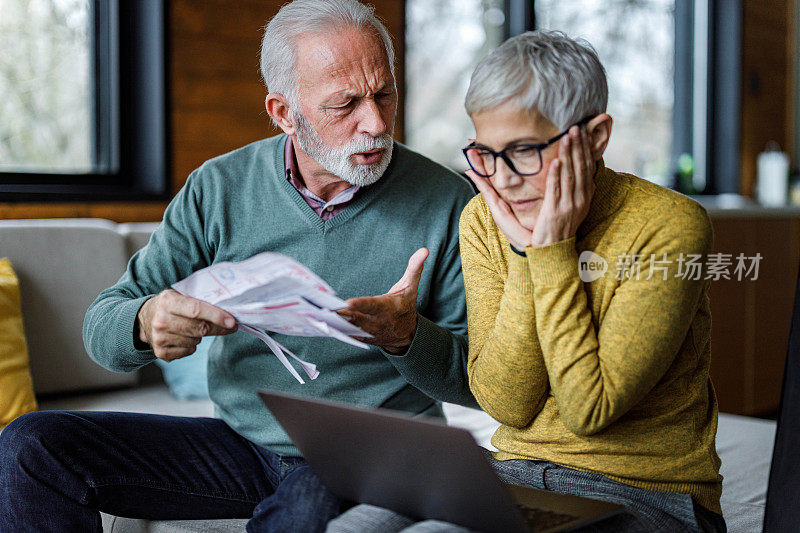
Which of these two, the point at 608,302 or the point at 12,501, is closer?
the point at 608,302

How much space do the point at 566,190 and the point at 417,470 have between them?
0.40 m

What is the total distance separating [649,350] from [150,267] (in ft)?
3.09

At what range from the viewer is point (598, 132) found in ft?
3.80

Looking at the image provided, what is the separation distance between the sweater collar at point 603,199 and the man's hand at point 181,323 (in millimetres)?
515

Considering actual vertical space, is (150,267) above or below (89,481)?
above

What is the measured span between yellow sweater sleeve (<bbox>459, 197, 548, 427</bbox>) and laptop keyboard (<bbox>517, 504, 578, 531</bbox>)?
0.17 meters

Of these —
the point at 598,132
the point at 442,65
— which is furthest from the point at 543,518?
the point at 442,65

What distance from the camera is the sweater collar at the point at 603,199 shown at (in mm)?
1197

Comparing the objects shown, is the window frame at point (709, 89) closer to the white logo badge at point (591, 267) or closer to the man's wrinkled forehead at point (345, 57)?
the man's wrinkled forehead at point (345, 57)

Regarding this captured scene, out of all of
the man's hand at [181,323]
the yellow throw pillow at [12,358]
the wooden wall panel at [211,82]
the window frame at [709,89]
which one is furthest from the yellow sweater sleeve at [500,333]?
the window frame at [709,89]

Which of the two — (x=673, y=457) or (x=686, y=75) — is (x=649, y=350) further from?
(x=686, y=75)

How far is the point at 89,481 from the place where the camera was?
4.50ft

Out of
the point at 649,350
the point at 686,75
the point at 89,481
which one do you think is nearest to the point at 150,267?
the point at 89,481

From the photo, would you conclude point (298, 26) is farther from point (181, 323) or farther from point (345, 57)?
point (181, 323)
